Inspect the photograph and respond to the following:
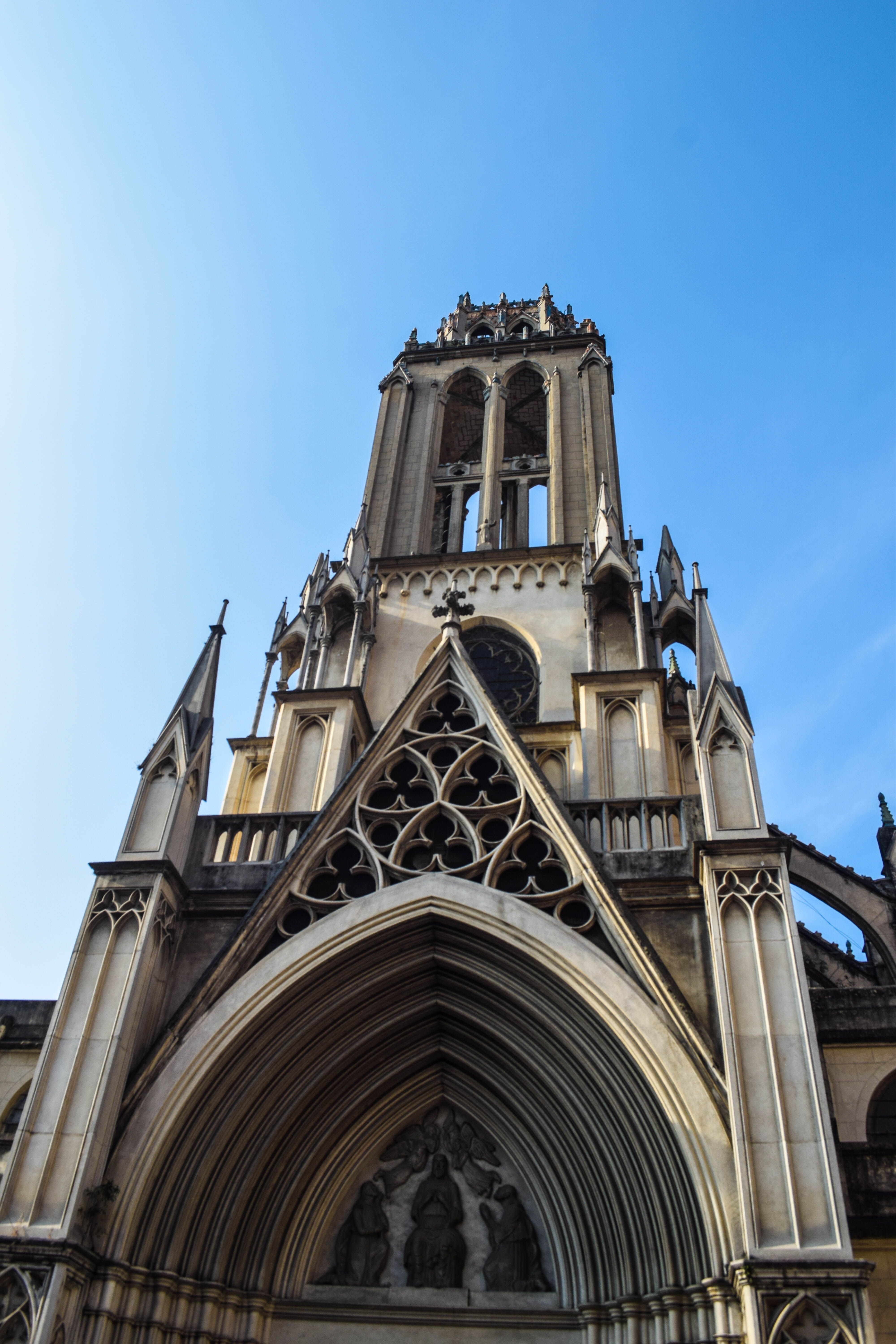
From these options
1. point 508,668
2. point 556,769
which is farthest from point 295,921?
point 508,668

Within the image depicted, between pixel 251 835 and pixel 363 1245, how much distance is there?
4836 millimetres

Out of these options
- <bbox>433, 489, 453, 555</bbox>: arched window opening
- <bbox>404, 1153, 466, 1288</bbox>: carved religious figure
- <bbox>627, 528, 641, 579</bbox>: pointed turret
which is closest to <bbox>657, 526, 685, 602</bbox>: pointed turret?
<bbox>627, 528, 641, 579</bbox>: pointed turret

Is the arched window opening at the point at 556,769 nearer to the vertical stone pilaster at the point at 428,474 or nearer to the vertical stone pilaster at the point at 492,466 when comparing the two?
the vertical stone pilaster at the point at 492,466

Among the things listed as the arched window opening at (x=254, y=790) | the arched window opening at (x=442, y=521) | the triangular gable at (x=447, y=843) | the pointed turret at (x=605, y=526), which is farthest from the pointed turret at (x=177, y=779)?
the arched window opening at (x=442, y=521)

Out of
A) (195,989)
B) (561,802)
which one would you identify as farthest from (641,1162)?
(195,989)

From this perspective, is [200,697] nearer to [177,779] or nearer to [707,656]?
[177,779]

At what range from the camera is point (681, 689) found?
19359 millimetres

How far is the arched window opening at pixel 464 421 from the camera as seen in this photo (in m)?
27.6

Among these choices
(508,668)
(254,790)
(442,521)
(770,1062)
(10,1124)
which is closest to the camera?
(770,1062)

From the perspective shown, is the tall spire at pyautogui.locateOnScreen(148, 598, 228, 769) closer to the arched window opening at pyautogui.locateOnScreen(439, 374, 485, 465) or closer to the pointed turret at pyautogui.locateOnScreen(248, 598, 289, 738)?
the pointed turret at pyautogui.locateOnScreen(248, 598, 289, 738)

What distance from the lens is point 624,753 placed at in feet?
52.2

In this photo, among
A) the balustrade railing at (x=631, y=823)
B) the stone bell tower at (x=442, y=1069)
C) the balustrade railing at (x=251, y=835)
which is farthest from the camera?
the balustrade railing at (x=251, y=835)

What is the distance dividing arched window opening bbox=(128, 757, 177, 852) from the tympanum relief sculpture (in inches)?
173

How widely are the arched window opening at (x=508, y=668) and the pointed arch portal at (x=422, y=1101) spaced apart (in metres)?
6.81
